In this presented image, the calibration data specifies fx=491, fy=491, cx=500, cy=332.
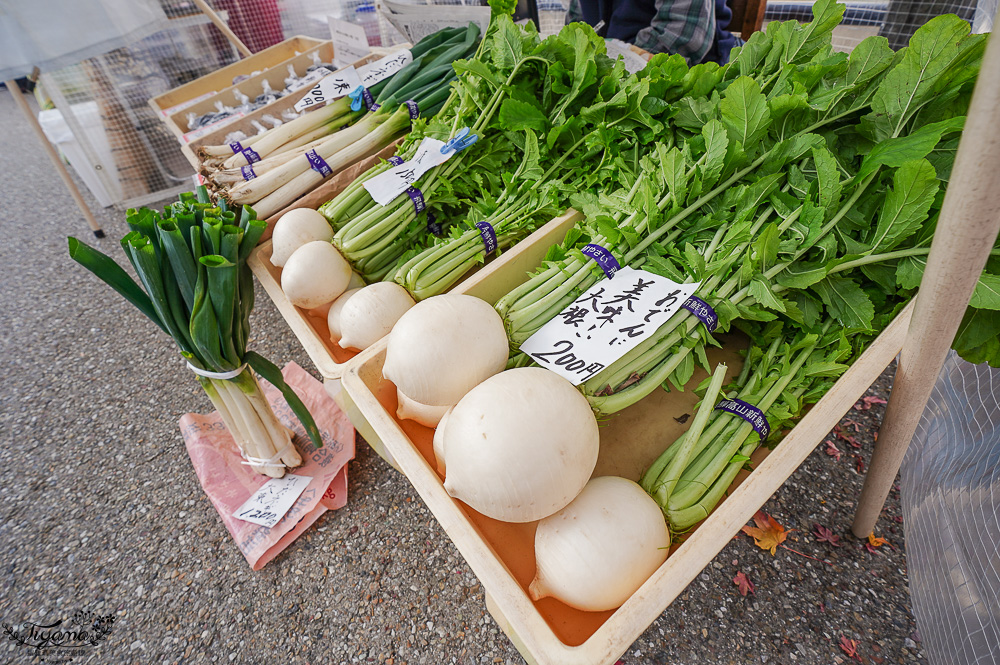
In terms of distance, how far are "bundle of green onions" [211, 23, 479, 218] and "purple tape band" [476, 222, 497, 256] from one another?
83 cm

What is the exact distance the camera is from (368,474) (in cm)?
172

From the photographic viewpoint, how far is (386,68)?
224 cm

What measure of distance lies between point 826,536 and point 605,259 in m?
1.06

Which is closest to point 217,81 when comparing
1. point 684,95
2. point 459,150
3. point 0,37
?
point 0,37

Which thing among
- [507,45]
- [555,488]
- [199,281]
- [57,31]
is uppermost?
[57,31]

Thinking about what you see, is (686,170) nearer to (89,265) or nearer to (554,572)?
(554,572)

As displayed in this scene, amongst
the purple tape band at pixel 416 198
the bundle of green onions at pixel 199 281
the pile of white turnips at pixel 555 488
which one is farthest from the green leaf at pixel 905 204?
the bundle of green onions at pixel 199 281

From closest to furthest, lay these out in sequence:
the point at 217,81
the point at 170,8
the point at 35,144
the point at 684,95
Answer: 1. the point at 684,95
2. the point at 217,81
3. the point at 170,8
4. the point at 35,144

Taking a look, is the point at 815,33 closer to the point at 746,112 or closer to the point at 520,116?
the point at 746,112

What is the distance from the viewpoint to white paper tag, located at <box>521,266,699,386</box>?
995 millimetres

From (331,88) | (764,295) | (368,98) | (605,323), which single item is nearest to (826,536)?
(764,295)

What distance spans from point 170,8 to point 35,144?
2.72 meters

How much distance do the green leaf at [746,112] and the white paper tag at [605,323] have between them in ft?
1.25

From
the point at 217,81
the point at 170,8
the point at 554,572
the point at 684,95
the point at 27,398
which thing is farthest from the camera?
the point at 170,8
